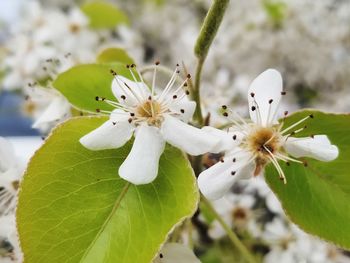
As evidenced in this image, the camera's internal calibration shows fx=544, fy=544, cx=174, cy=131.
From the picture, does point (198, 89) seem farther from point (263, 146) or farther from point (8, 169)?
point (8, 169)

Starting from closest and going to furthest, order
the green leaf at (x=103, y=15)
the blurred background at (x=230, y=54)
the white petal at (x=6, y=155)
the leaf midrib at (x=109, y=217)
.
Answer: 1. the leaf midrib at (x=109, y=217)
2. the white petal at (x=6, y=155)
3. the blurred background at (x=230, y=54)
4. the green leaf at (x=103, y=15)

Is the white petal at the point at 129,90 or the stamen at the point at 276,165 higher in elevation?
the white petal at the point at 129,90

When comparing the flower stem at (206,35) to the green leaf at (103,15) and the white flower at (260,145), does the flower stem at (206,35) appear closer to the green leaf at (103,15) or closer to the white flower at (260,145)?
the white flower at (260,145)

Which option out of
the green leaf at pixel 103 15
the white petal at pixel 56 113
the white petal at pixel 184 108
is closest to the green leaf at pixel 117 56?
the white petal at pixel 56 113

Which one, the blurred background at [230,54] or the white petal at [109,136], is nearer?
the white petal at [109,136]

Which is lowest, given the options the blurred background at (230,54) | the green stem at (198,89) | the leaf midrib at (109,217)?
the leaf midrib at (109,217)

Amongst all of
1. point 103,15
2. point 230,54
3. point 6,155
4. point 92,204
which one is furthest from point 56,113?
point 230,54
